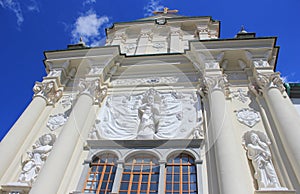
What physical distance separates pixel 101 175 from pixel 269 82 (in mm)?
6696

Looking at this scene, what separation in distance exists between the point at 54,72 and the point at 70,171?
552cm

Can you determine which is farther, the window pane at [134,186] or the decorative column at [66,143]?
the window pane at [134,186]

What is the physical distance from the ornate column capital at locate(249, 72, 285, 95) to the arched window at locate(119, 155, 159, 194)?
4.76 m

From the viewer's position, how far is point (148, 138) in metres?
Result: 8.36

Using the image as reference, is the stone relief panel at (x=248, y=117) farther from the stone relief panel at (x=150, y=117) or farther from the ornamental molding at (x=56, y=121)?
the ornamental molding at (x=56, y=121)

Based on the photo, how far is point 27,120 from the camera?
9.27m

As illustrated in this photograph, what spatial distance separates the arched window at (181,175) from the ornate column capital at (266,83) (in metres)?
3.88

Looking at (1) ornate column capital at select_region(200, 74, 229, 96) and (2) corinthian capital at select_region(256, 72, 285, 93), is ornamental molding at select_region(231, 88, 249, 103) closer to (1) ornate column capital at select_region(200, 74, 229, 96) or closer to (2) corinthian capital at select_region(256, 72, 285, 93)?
(1) ornate column capital at select_region(200, 74, 229, 96)

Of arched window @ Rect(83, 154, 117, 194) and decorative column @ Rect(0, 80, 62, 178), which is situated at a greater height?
decorative column @ Rect(0, 80, 62, 178)

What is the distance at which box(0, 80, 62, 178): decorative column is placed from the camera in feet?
26.2

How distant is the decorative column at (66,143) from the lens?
264 inches

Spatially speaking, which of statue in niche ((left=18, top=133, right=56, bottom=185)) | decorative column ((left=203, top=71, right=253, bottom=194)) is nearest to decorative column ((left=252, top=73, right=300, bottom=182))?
decorative column ((left=203, top=71, right=253, bottom=194))

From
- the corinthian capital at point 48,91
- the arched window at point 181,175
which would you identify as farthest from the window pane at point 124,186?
the corinthian capital at point 48,91

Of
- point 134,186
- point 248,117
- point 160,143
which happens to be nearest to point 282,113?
point 248,117
